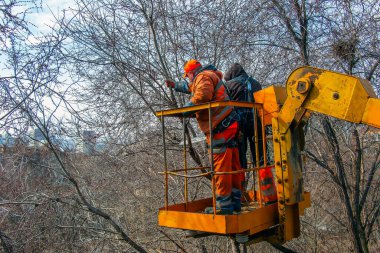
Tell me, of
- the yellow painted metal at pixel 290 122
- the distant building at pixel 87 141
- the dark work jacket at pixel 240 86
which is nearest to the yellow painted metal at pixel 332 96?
the yellow painted metal at pixel 290 122

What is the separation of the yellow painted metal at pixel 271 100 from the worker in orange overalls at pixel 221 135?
0.38 meters

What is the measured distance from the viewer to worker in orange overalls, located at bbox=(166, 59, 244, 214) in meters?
4.23

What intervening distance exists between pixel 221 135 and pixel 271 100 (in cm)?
73

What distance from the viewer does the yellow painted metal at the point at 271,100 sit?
4465 millimetres

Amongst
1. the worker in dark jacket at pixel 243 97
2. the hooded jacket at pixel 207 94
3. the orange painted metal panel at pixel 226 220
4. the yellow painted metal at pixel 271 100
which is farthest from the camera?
the worker in dark jacket at pixel 243 97

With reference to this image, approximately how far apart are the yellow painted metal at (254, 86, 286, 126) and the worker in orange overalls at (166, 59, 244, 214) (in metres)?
0.38

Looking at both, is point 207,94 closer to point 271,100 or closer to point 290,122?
point 271,100

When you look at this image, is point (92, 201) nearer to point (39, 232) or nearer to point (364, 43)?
point (39, 232)

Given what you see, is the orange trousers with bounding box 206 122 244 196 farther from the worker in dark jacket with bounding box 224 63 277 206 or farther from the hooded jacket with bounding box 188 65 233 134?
the worker in dark jacket with bounding box 224 63 277 206

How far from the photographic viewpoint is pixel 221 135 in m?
4.41

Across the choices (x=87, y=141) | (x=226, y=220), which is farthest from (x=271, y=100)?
(x=87, y=141)

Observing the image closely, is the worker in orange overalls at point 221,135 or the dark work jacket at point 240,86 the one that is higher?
the dark work jacket at point 240,86

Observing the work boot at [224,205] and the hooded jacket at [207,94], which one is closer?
the work boot at [224,205]

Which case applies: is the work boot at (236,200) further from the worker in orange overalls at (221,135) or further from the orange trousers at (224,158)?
the orange trousers at (224,158)
